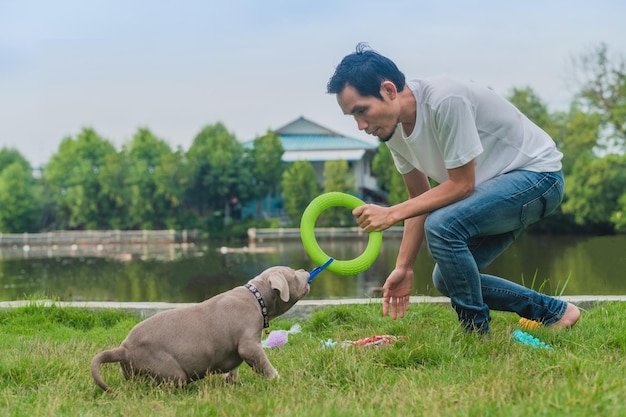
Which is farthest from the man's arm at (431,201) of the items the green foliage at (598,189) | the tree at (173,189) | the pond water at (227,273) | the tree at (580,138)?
the tree at (173,189)

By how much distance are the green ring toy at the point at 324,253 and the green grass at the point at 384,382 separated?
486mm

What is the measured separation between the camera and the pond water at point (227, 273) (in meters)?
9.70

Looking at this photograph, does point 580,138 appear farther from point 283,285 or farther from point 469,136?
point 283,285

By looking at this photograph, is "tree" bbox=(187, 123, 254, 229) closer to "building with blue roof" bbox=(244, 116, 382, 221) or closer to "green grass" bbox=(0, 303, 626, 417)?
"building with blue roof" bbox=(244, 116, 382, 221)

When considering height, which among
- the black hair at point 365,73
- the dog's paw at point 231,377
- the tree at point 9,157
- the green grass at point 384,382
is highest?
the tree at point 9,157

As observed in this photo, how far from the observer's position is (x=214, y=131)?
113 ft

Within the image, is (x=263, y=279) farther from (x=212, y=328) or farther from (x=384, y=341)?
(x=384, y=341)

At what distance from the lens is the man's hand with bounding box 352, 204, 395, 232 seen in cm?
314

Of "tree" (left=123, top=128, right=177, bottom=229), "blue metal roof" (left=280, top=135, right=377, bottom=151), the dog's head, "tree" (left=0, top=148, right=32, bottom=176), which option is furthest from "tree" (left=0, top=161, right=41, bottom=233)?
the dog's head

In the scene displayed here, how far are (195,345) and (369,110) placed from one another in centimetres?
132

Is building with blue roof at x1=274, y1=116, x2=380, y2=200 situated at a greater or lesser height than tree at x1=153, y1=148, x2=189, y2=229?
greater

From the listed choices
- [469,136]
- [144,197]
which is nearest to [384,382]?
[469,136]

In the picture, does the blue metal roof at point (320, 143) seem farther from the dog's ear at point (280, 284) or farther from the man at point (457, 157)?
the dog's ear at point (280, 284)

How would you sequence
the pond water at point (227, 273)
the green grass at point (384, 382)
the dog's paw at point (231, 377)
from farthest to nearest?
the pond water at point (227, 273), the dog's paw at point (231, 377), the green grass at point (384, 382)
